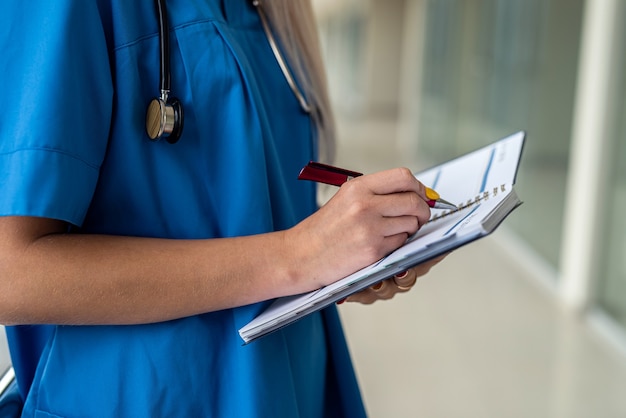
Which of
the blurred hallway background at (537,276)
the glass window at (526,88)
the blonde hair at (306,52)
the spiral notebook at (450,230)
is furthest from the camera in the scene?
the glass window at (526,88)

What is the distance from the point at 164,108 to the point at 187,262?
5.3 inches

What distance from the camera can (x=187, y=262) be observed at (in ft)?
2.05

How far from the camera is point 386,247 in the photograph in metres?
0.63

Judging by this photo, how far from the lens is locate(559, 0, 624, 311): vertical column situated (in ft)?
10.7

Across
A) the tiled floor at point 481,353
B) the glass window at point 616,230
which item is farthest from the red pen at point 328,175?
the glass window at point 616,230

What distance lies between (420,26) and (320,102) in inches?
343

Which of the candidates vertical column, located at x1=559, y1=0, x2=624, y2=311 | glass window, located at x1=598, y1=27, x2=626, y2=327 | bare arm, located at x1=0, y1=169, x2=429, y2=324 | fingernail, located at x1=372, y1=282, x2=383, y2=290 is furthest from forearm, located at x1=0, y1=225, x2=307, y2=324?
vertical column, located at x1=559, y1=0, x2=624, y2=311

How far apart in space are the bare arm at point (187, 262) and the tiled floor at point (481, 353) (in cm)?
209

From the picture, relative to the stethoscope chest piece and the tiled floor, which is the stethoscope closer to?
the stethoscope chest piece

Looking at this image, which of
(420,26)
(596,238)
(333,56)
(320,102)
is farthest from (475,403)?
(333,56)

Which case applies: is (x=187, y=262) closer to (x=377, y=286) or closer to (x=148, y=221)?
(x=148, y=221)

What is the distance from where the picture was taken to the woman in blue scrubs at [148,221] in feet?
1.88

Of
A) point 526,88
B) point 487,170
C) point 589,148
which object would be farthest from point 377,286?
point 526,88

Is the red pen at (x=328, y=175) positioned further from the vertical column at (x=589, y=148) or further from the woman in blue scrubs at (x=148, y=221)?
Answer: the vertical column at (x=589, y=148)
